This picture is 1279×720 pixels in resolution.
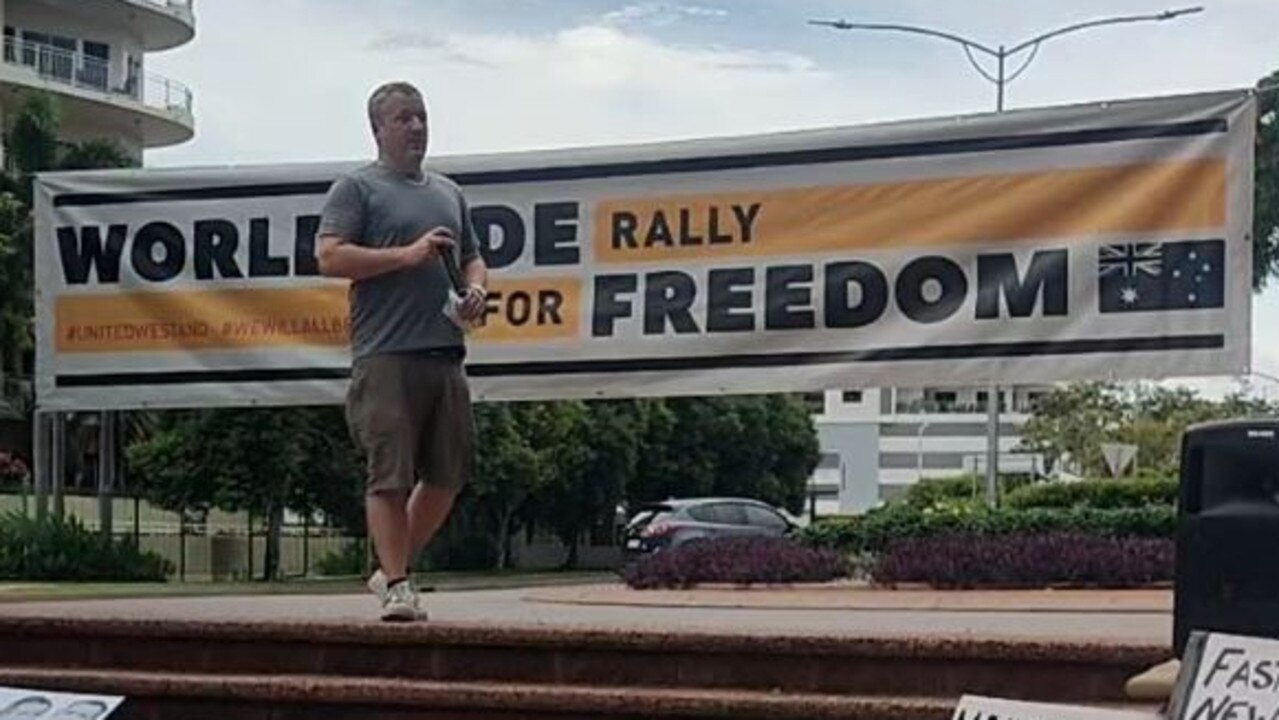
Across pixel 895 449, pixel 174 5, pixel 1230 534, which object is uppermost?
pixel 174 5

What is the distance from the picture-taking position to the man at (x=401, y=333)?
19.4 ft

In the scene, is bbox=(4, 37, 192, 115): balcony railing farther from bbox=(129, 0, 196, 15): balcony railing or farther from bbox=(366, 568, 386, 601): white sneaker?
bbox=(366, 568, 386, 601): white sneaker

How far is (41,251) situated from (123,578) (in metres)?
4.07

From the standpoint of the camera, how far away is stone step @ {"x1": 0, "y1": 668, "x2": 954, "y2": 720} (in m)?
5.17

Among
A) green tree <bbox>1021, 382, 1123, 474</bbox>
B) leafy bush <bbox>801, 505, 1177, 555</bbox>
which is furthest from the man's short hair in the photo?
green tree <bbox>1021, 382, 1123, 474</bbox>

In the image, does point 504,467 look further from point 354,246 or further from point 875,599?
point 354,246

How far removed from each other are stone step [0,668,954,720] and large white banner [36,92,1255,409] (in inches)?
114

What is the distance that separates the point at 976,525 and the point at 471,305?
28.5ft

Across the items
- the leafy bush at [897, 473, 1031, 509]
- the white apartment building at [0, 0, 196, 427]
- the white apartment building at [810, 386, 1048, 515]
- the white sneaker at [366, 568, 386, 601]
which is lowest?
the white apartment building at [810, 386, 1048, 515]

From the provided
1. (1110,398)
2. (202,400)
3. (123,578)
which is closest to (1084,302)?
(202,400)

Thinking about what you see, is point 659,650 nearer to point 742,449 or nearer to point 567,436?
point 567,436

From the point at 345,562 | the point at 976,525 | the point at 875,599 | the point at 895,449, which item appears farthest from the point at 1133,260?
the point at 895,449

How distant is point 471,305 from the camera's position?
5.93 meters

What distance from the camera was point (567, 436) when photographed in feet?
131
